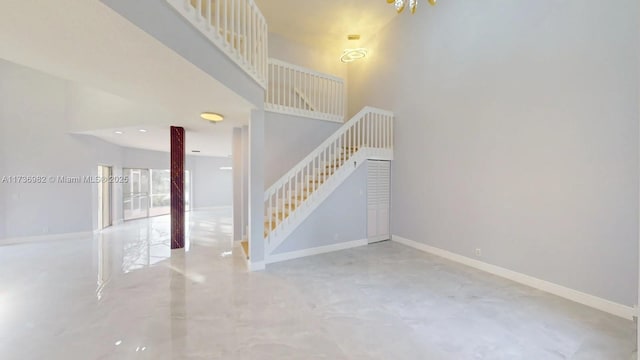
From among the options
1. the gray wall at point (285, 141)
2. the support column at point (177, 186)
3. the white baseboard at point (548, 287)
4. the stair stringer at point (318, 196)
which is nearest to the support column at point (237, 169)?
the gray wall at point (285, 141)

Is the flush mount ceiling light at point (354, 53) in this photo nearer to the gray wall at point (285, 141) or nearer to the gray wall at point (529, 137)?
the gray wall at point (529, 137)

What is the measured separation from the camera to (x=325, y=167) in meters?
5.38

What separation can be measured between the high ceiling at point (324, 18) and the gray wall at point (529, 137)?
3.00 feet

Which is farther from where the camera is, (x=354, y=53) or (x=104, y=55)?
(x=354, y=53)

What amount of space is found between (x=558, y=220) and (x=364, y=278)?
2.57 metres

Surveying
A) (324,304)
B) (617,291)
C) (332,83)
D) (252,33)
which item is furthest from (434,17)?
(324,304)

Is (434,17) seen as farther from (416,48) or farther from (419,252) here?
(419,252)

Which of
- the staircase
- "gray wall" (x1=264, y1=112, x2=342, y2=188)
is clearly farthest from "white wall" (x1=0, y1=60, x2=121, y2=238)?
"gray wall" (x1=264, y1=112, x2=342, y2=188)

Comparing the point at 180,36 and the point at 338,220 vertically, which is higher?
the point at 180,36

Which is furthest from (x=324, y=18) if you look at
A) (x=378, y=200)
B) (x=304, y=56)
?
(x=378, y=200)

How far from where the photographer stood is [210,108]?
160 inches

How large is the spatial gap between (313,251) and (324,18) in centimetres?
535

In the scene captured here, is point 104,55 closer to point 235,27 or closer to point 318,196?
point 235,27

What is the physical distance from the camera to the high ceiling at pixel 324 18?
5797mm
